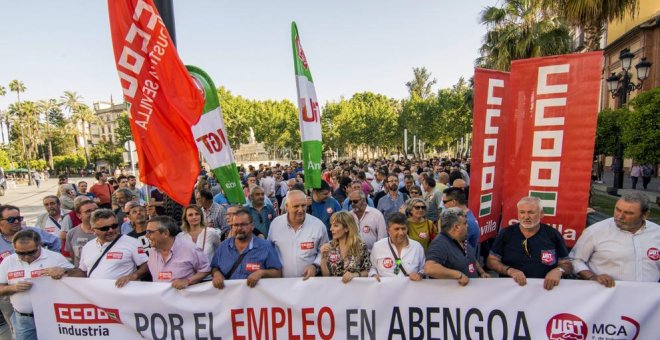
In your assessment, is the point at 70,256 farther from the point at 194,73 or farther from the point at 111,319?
the point at 194,73

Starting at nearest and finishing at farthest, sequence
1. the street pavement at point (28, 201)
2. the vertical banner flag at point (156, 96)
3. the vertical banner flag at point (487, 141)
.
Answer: the vertical banner flag at point (156, 96)
the vertical banner flag at point (487, 141)
the street pavement at point (28, 201)

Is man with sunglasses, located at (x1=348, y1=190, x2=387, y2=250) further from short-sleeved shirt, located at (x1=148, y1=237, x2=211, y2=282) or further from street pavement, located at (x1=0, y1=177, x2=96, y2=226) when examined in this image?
street pavement, located at (x1=0, y1=177, x2=96, y2=226)

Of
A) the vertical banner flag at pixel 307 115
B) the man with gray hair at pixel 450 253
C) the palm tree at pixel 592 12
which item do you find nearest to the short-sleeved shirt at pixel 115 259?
the vertical banner flag at pixel 307 115

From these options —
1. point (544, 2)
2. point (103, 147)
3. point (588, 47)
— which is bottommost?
point (103, 147)

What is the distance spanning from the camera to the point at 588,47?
42.5 ft

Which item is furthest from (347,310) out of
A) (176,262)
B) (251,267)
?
(176,262)

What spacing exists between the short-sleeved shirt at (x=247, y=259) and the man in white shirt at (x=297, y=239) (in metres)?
0.19

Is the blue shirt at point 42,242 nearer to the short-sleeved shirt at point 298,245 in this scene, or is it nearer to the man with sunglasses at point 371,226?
the short-sleeved shirt at point 298,245

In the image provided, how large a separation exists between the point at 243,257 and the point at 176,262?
632 mm

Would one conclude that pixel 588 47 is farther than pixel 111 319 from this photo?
Yes

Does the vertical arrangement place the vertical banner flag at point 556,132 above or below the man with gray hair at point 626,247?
above

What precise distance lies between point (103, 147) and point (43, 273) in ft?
270

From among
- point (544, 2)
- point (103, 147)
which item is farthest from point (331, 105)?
point (103, 147)

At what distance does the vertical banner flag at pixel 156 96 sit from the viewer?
11.9 feet
